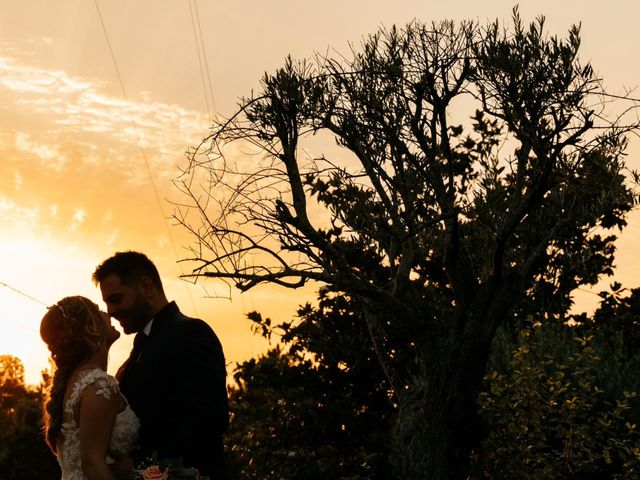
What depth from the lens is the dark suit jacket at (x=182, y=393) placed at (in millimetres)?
4648

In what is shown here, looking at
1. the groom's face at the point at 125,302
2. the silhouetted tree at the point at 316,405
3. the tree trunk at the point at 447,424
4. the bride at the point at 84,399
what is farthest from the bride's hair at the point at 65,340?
the silhouetted tree at the point at 316,405

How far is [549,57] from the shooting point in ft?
40.0

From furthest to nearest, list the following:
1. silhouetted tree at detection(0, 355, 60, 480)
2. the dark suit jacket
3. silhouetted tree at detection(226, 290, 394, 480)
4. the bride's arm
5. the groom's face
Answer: silhouetted tree at detection(0, 355, 60, 480), silhouetted tree at detection(226, 290, 394, 480), the groom's face, the bride's arm, the dark suit jacket

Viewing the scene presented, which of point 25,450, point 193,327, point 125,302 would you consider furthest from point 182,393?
point 25,450

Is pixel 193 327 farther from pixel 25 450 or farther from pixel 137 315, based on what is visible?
pixel 25 450

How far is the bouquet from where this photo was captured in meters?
4.53

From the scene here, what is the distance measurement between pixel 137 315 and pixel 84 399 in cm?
58

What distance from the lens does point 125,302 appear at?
5.08 metres

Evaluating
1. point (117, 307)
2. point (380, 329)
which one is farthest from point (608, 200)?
point (117, 307)

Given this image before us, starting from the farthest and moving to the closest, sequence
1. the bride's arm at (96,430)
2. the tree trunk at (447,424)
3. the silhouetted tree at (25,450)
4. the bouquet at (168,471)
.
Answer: the silhouetted tree at (25,450)
the tree trunk at (447,424)
the bride's arm at (96,430)
the bouquet at (168,471)

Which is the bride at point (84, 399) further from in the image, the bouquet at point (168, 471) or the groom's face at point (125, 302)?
the bouquet at point (168, 471)

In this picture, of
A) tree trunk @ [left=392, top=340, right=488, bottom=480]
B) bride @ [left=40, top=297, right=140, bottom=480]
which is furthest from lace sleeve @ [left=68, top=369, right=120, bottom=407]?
tree trunk @ [left=392, top=340, right=488, bottom=480]

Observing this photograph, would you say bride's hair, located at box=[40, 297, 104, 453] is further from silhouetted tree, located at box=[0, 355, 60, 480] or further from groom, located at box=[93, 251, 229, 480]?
silhouetted tree, located at box=[0, 355, 60, 480]

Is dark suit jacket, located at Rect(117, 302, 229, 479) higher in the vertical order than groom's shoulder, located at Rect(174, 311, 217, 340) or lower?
lower
